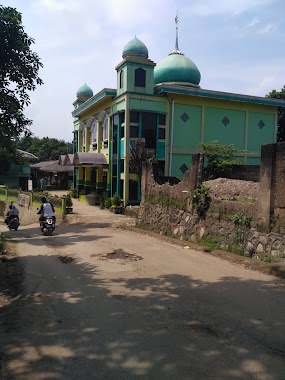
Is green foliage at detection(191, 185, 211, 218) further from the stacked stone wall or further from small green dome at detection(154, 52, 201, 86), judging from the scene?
small green dome at detection(154, 52, 201, 86)

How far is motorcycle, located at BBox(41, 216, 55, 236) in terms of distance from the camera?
46.0ft

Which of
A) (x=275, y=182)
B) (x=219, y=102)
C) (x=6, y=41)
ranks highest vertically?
(x=219, y=102)

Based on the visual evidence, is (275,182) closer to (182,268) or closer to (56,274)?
(182,268)

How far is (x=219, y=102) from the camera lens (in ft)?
78.1

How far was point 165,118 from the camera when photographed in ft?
74.2

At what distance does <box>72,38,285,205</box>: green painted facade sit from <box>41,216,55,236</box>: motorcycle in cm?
820

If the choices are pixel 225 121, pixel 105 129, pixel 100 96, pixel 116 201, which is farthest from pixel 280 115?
pixel 116 201

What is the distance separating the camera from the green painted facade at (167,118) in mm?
21625

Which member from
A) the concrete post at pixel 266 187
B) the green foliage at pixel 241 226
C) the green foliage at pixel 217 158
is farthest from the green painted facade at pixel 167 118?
the concrete post at pixel 266 187

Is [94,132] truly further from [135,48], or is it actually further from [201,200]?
[201,200]

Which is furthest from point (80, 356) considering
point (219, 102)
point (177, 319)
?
point (219, 102)

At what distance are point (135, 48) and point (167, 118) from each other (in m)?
4.62

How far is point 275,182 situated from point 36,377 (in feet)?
19.5

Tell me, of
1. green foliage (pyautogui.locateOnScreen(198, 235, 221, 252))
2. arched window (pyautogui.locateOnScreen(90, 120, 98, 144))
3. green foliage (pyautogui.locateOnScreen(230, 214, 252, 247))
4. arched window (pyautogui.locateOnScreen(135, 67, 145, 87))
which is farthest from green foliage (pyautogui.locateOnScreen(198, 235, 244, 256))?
arched window (pyautogui.locateOnScreen(90, 120, 98, 144))
